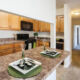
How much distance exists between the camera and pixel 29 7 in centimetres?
139

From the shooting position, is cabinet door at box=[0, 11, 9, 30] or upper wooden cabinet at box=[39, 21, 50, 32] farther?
upper wooden cabinet at box=[39, 21, 50, 32]

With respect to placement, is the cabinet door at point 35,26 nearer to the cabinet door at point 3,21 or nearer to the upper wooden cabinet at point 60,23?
the upper wooden cabinet at point 60,23

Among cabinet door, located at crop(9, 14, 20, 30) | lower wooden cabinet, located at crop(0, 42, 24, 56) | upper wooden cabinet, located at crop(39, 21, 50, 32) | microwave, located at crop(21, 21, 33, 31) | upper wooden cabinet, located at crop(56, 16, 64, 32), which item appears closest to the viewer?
lower wooden cabinet, located at crop(0, 42, 24, 56)

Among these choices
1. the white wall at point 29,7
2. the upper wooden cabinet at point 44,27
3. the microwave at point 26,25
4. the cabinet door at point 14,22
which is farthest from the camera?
the upper wooden cabinet at point 44,27

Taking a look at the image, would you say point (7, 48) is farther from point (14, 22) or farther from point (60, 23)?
point (60, 23)

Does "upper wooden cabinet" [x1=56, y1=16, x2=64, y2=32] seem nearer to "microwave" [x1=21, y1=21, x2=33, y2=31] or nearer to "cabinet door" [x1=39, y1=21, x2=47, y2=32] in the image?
"cabinet door" [x1=39, y1=21, x2=47, y2=32]

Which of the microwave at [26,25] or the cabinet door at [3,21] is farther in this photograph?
the microwave at [26,25]

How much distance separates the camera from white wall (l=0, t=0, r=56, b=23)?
1.04m

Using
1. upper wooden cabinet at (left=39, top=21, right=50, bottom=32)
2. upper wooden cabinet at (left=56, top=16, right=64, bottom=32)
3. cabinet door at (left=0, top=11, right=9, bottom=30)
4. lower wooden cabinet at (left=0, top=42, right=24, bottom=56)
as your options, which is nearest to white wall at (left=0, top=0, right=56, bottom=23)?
lower wooden cabinet at (left=0, top=42, right=24, bottom=56)

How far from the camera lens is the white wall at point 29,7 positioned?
3.41 feet

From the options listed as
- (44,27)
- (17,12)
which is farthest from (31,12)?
(44,27)

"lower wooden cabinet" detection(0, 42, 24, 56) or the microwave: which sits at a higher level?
the microwave

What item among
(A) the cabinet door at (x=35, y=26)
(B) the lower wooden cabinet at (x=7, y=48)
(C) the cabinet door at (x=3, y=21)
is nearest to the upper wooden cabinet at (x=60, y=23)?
(A) the cabinet door at (x=35, y=26)

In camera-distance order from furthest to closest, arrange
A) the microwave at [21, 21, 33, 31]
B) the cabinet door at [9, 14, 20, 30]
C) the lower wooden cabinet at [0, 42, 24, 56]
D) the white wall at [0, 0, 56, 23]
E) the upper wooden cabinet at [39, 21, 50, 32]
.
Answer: the upper wooden cabinet at [39, 21, 50, 32]
the microwave at [21, 21, 33, 31]
the cabinet door at [9, 14, 20, 30]
the lower wooden cabinet at [0, 42, 24, 56]
the white wall at [0, 0, 56, 23]
